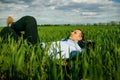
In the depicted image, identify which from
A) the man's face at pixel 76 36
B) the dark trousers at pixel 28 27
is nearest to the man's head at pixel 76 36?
the man's face at pixel 76 36

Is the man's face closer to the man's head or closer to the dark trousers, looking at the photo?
the man's head

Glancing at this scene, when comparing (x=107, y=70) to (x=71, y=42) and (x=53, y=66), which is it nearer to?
(x=53, y=66)

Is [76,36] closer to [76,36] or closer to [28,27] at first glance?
[76,36]

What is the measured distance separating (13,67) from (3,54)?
0.54 metres

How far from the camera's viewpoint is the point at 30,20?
4.48m

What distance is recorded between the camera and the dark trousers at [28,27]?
430 cm

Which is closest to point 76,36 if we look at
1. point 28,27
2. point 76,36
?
point 76,36

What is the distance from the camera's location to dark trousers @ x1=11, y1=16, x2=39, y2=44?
4295 mm

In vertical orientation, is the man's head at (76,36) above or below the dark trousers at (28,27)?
below

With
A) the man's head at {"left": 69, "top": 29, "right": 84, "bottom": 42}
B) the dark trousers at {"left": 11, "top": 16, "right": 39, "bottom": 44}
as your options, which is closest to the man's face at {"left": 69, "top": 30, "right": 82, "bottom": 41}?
the man's head at {"left": 69, "top": 29, "right": 84, "bottom": 42}

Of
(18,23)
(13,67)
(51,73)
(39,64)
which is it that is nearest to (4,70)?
(13,67)

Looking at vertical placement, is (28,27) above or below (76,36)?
above

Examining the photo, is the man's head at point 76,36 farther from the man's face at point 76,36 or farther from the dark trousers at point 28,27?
the dark trousers at point 28,27

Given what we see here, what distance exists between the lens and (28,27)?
4.41 meters
